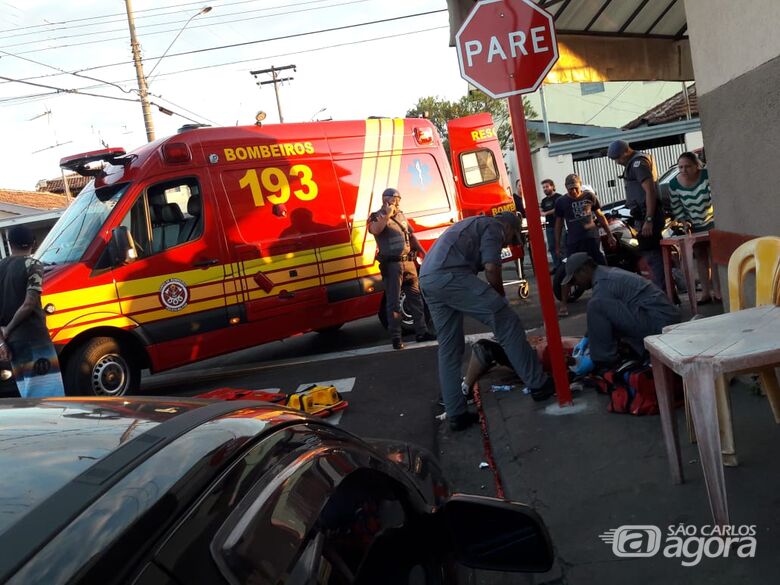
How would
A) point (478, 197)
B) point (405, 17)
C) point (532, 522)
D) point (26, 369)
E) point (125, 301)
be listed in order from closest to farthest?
point (532, 522) < point (26, 369) < point (125, 301) < point (478, 197) < point (405, 17)

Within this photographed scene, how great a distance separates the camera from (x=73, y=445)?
148 centimetres

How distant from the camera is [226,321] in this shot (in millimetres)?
8242

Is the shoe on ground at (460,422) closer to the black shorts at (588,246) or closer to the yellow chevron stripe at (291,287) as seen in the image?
the yellow chevron stripe at (291,287)

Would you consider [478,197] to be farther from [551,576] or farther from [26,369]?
[551,576]

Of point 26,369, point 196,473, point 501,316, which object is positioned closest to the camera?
point 196,473

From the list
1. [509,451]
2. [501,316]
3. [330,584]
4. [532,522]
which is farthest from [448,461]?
[330,584]

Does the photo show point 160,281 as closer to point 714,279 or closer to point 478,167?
point 714,279

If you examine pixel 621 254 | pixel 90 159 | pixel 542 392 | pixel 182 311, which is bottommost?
pixel 542 392

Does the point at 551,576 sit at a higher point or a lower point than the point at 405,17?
lower

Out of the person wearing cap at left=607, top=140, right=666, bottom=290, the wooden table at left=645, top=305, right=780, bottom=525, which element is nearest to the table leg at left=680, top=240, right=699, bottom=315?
the person wearing cap at left=607, top=140, right=666, bottom=290

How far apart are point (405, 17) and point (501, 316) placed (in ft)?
63.7

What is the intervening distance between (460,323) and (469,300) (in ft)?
0.89

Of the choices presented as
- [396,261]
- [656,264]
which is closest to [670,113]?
[656,264]

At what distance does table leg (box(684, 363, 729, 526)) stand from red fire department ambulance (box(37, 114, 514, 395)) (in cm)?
601
